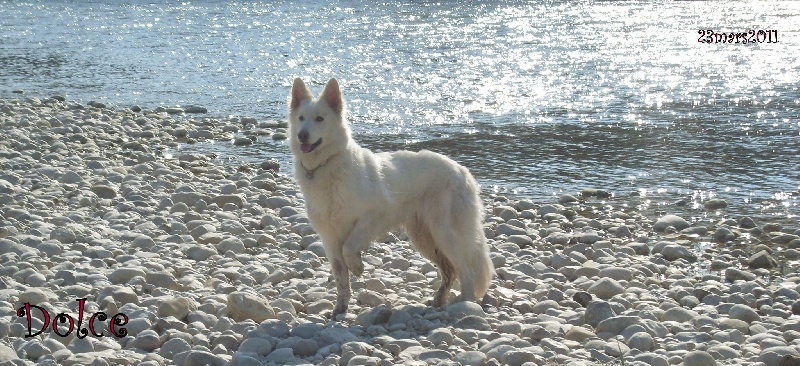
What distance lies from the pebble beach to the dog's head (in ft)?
3.87

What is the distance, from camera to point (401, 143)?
15617mm

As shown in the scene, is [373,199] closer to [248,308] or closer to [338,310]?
[338,310]

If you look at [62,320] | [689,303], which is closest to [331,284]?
→ [62,320]

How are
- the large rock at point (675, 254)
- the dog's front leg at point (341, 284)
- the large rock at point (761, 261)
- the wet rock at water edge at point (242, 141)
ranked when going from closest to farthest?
the dog's front leg at point (341, 284) → the large rock at point (761, 261) → the large rock at point (675, 254) → the wet rock at water edge at point (242, 141)

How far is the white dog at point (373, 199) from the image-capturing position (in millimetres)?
7113

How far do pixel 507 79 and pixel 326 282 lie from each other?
593 inches

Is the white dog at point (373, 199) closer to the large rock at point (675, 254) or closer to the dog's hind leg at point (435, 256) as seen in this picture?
the dog's hind leg at point (435, 256)

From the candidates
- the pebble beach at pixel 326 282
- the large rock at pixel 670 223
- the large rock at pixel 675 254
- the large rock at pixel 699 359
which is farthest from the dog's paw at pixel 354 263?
the large rock at pixel 670 223

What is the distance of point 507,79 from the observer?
22.4m

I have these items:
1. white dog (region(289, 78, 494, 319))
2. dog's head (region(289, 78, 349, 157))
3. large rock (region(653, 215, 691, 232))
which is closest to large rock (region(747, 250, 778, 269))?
large rock (region(653, 215, 691, 232))

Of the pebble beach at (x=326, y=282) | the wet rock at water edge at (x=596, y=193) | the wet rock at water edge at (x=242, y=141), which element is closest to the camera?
the pebble beach at (x=326, y=282)

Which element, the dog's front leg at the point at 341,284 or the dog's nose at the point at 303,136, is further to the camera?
the dog's front leg at the point at 341,284

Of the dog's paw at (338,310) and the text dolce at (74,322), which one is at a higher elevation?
the text dolce at (74,322)

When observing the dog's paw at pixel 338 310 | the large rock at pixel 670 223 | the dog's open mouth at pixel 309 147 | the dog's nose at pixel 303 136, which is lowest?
the large rock at pixel 670 223
